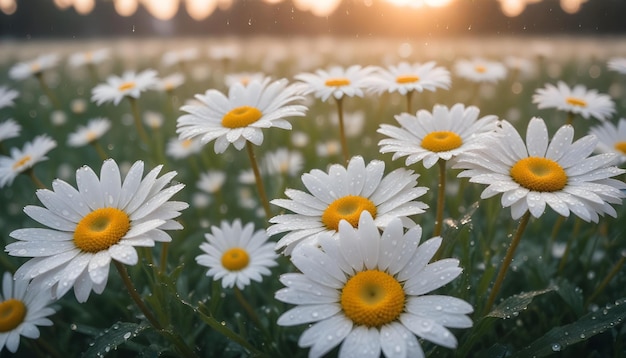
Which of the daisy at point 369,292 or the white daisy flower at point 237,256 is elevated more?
the daisy at point 369,292

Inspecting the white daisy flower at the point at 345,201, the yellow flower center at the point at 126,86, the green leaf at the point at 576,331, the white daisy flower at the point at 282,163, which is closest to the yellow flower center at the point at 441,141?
the white daisy flower at the point at 345,201

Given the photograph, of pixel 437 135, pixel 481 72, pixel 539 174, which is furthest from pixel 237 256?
pixel 481 72

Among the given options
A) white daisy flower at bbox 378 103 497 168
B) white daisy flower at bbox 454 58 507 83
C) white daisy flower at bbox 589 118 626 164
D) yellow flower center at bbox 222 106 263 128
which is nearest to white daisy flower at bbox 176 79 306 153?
yellow flower center at bbox 222 106 263 128

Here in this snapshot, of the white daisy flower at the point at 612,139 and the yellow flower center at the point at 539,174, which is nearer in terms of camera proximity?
the yellow flower center at the point at 539,174

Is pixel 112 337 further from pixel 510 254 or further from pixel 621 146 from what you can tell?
pixel 621 146

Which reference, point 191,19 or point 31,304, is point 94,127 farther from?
point 191,19

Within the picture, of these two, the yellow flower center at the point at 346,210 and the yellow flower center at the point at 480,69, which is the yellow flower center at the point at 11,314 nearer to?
the yellow flower center at the point at 346,210
